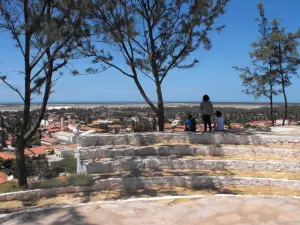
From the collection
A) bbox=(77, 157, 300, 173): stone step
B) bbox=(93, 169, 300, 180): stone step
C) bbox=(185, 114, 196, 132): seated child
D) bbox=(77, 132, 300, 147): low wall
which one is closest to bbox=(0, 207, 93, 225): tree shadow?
bbox=(93, 169, 300, 180): stone step

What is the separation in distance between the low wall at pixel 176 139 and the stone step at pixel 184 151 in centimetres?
44

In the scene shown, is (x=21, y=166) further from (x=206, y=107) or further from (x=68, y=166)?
(x=68, y=166)

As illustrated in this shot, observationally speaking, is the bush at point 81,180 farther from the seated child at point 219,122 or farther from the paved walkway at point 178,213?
the seated child at point 219,122

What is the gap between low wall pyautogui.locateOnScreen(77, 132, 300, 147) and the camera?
9562 mm

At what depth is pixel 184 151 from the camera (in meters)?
9.34

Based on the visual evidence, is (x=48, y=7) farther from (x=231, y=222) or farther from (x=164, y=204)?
(x=231, y=222)

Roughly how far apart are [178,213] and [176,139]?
4.62m

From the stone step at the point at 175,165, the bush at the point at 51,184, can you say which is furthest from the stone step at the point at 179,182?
the bush at the point at 51,184

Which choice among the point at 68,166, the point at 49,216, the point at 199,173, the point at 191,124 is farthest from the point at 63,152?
the point at 49,216

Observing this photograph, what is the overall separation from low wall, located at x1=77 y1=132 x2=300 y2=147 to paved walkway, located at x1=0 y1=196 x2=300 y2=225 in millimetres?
3458

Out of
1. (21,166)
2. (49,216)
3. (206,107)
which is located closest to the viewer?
(49,216)

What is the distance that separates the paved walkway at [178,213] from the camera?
204 inches

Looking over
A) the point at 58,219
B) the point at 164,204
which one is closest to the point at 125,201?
the point at 164,204

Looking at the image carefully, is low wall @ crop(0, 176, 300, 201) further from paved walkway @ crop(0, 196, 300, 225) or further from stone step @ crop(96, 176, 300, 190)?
paved walkway @ crop(0, 196, 300, 225)
